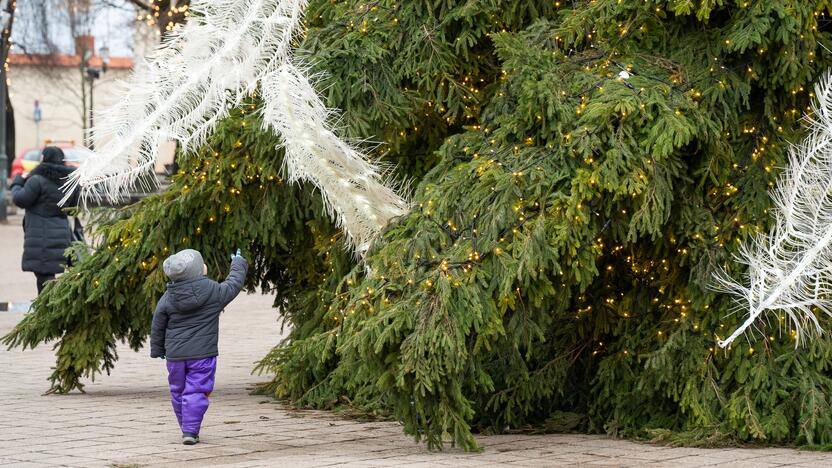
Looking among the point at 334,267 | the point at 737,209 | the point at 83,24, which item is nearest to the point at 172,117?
the point at 334,267

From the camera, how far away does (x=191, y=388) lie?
7.91 m

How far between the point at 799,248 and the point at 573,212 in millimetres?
1358

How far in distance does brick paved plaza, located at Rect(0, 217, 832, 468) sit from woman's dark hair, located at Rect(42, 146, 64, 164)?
2510 millimetres

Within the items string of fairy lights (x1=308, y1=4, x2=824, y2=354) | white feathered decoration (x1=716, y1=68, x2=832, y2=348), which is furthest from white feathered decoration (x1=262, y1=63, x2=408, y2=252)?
white feathered decoration (x1=716, y1=68, x2=832, y2=348)

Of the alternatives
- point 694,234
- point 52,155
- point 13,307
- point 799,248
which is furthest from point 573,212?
point 13,307

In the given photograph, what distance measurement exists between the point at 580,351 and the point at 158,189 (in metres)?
3.32

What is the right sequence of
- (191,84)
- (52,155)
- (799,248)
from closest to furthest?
(799,248), (191,84), (52,155)

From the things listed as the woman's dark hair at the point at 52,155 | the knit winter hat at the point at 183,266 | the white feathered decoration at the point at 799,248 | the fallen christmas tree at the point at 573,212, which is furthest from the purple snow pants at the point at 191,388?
the woman's dark hair at the point at 52,155

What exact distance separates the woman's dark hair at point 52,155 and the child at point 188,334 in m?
4.94

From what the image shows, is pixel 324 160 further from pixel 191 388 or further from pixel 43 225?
pixel 43 225

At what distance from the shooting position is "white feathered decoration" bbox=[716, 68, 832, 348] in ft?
24.4

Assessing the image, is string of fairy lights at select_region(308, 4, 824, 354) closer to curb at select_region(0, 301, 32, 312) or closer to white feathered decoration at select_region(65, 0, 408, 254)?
white feathered decoration at select_region(65, 0, 408, 254)

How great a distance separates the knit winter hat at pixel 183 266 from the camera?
7.93 metres

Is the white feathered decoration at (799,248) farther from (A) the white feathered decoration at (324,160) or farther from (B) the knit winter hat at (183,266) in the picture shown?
(B) the knit winter hat at (183,266)
